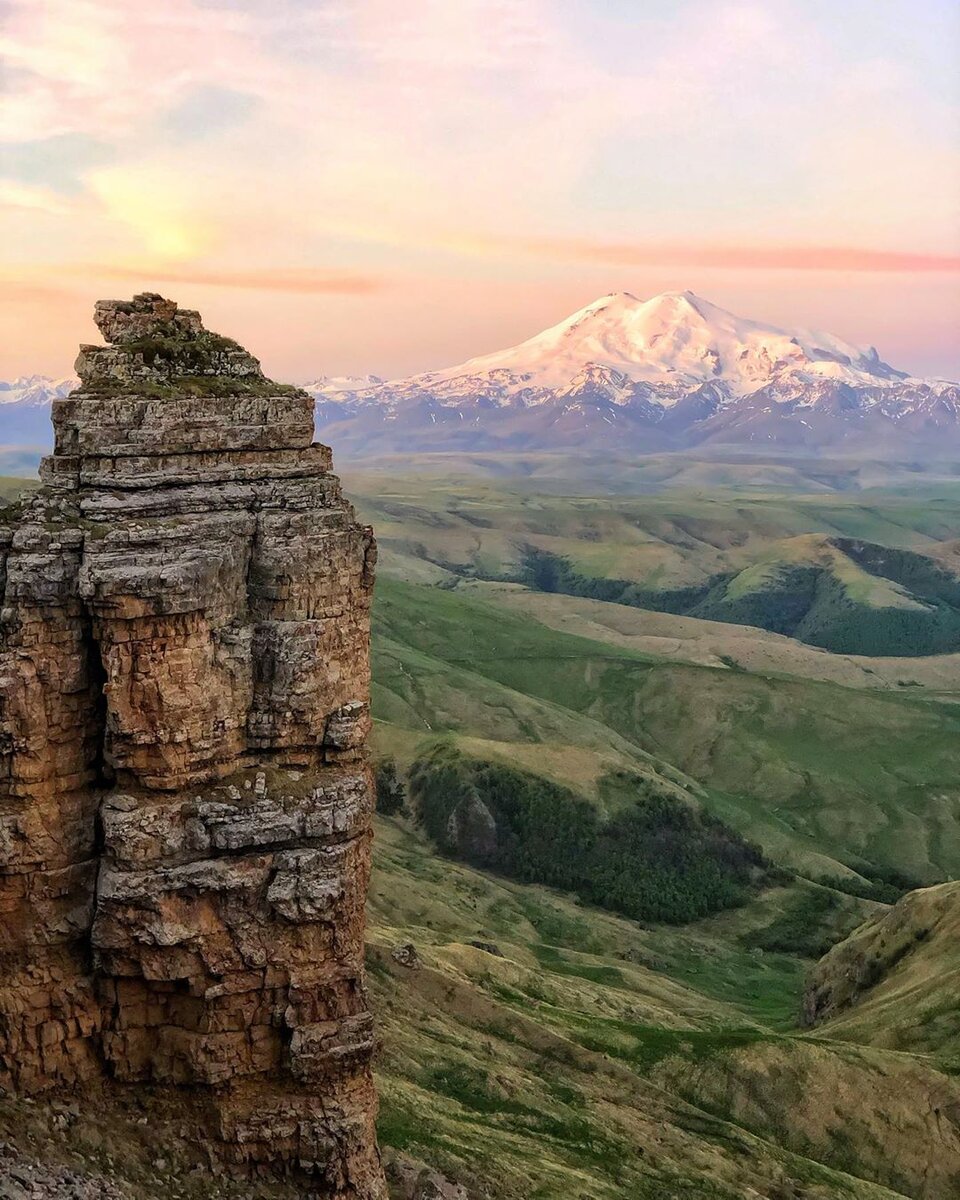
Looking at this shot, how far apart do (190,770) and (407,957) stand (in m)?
64.4

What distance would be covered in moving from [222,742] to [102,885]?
6.83 meters

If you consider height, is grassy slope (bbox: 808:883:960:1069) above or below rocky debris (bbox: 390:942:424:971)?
below

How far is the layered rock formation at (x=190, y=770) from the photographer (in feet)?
135

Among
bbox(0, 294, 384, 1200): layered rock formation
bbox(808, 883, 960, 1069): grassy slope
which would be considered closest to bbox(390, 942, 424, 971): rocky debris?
bbox(808, 883, 960, 1069): grassy slope

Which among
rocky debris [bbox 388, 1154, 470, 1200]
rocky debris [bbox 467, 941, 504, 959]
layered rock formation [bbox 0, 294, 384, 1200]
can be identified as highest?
Answer: layered rock formation [bbox 0, 294, 384, 1200]

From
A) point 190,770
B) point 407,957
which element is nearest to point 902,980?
point 407,957

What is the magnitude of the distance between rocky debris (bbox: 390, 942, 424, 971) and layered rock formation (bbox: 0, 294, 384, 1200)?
54.4 metres

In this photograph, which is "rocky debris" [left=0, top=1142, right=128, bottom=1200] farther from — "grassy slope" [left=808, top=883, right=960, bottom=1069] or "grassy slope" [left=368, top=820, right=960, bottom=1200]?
"grassy slope" [left=808, top=883, right=960, bottom=1069]

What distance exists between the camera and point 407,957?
101250 millimetres

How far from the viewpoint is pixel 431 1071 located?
81.3 meters

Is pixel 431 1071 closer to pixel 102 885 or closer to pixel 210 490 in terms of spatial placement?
pixel 102 885

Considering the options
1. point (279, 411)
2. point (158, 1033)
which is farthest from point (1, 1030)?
point (279, 411)

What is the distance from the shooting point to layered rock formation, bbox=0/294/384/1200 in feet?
135

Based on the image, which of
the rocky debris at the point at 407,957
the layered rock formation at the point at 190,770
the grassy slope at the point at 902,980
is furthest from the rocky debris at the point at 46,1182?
the grassy slope at the point at 902,980
